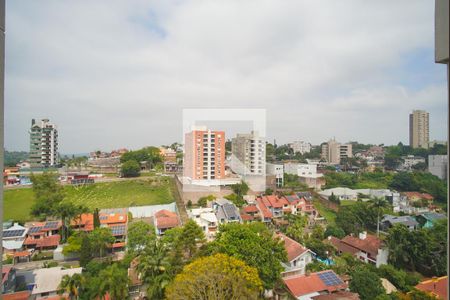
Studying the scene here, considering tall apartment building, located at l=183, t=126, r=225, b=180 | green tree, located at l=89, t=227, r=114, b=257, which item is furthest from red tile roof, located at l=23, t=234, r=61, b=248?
tall apartment building, located at l=183, t=126, r=225, b=180

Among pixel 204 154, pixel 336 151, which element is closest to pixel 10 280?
pixel 204 154

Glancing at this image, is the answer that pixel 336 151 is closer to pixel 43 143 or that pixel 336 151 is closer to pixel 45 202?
pixel 45 202

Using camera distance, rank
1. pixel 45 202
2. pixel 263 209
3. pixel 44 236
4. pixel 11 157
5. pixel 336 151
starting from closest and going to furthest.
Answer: pixel 11 157 → pixel 44 236 → pixel 45 202 → pixel 263 209 → pixel 336 151

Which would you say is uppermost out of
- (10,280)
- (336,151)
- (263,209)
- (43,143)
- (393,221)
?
(43,143)

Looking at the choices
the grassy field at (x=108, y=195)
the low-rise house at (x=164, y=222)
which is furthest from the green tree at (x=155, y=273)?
the grassy field at (x=108, y=195)

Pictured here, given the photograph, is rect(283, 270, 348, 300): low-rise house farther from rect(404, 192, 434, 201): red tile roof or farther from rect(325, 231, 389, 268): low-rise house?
rect(404, 192, 434, 201): red tile roof

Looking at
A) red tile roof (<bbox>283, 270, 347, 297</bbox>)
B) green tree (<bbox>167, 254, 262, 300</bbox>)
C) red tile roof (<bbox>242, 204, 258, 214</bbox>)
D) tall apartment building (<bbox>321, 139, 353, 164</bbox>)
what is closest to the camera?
green tree (<bbox>167, 254, 262, 300</bbox>)
